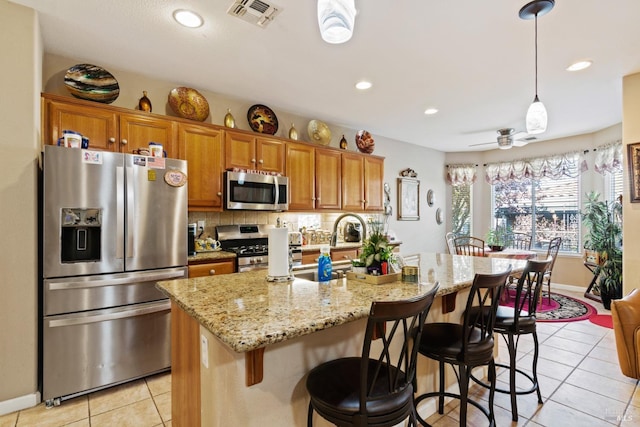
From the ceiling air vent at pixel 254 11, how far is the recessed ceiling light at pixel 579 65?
2.69 m

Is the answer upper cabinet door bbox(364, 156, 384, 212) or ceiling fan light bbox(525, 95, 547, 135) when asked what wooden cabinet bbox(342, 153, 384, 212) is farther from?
ceiling fan light bbox(525, 95, 547, 135)

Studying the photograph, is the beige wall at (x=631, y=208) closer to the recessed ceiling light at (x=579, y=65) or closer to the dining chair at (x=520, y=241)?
the recessed ceiling light at (x=579, y=65)

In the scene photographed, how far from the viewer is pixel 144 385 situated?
2.54 m

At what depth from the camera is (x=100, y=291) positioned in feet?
7.88

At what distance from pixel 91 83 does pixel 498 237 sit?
6263 millimetres

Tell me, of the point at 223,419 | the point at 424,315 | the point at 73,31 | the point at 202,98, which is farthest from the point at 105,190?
the point at 424,315

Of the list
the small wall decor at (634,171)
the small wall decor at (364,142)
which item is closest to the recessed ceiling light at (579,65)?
the small wall decor at (634,171)

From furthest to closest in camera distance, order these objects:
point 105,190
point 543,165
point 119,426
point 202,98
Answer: point 543,165
point 202,98
point 105,190
point 119,426

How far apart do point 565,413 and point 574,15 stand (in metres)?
2.67

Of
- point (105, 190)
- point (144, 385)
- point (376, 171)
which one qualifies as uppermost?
point (376, 171)

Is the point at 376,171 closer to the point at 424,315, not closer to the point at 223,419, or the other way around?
the point at 424,315

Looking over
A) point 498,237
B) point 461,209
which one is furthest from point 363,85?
point 461,209

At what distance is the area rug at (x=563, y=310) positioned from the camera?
407 centimetres

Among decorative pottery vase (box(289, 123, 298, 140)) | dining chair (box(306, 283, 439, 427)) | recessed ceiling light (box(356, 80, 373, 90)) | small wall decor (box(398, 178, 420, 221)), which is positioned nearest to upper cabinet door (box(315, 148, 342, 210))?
decorative pottery vase (box(289, 123, 298, 140))
